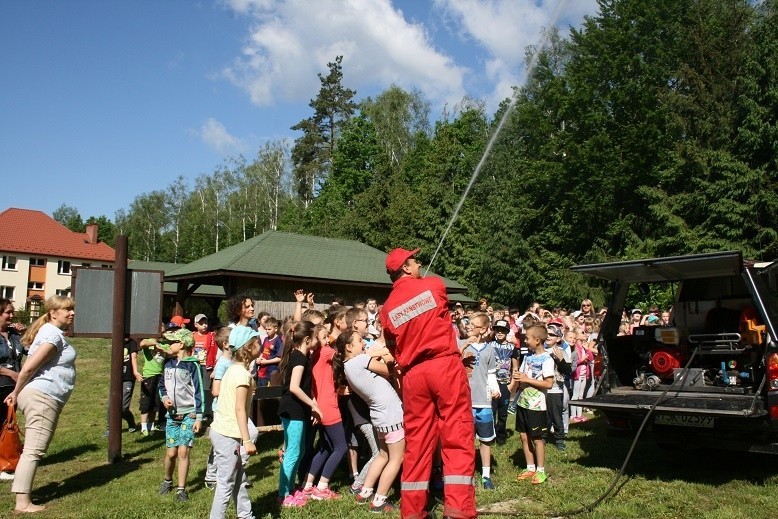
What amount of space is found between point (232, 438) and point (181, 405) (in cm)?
195

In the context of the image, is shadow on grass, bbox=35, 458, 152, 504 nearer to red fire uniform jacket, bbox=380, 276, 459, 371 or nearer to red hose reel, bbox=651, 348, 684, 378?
red fire uniform jacket, bbox=380, 276, 459, 371

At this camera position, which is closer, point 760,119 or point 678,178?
point 760,119

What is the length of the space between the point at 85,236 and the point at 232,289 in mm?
59184

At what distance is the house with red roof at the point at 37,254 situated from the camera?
65.1 metres

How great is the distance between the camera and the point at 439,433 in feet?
17.5

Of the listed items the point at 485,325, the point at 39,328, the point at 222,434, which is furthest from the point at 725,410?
the point at 39,328

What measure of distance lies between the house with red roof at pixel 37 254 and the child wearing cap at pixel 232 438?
6307cm

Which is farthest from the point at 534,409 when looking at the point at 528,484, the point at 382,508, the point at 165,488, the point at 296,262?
the point at 296,262

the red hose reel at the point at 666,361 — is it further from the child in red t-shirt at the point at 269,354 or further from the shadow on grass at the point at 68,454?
the shadow on grass at the point at 68,454

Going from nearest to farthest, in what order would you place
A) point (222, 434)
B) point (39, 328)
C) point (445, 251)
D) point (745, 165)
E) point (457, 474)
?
1. point (457, 474)
2. point (222, 434)
3. point (39, 328)
4. point (745, 165)
5. point (445, 251)

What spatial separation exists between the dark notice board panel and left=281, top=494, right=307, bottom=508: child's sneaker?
3690mm

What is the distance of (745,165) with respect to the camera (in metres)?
27.7

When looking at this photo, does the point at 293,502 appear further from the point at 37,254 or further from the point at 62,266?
the point at 62,266

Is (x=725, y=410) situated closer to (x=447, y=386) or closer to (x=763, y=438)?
(x=763, y=438)
